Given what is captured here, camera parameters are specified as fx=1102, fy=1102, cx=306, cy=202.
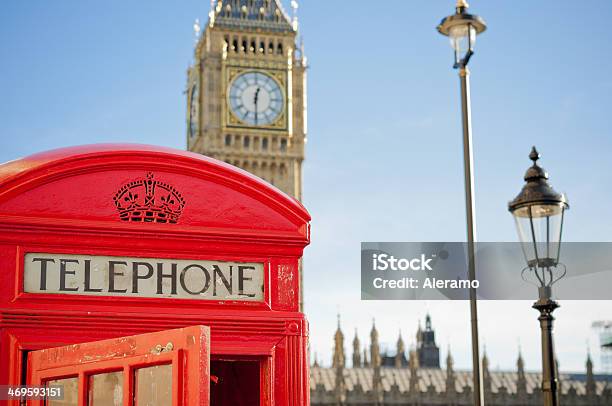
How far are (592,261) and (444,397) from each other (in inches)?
1655

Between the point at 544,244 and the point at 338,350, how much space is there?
150ft

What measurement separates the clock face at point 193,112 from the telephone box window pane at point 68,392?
45.8 meters

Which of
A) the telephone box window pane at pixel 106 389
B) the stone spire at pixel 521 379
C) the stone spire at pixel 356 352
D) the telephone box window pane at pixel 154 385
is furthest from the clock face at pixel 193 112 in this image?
the telephone box window pane at pixel 154 385

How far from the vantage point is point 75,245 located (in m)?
3.27

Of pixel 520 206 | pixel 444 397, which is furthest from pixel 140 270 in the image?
pixel 444 397

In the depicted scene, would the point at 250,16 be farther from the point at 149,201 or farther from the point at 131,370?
the point at 131,370

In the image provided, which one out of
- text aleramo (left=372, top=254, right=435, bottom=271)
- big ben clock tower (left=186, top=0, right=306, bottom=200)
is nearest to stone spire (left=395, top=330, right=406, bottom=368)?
big ben clock tower (left=186, top=0, right=306, bottom=200)

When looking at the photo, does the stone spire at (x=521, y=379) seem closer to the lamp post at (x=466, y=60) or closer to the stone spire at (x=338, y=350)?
the stone spire at (x=338, y=350)

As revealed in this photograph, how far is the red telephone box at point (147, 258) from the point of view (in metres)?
3.16

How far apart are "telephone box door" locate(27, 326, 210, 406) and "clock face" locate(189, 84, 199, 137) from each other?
45807 millimetres

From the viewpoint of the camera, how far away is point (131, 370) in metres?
2.82

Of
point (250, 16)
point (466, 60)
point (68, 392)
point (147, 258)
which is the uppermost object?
point (250, 16)

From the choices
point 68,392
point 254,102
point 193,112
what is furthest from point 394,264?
point 193,112

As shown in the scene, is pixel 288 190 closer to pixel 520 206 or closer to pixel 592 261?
pixel 592 261
